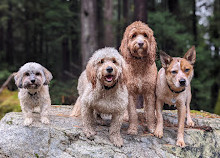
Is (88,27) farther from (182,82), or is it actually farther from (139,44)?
(182,82)

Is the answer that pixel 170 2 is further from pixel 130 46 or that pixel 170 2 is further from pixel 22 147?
pixel 22 147

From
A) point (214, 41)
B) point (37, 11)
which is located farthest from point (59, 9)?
point (214, 41)

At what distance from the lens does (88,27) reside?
11.1 metres

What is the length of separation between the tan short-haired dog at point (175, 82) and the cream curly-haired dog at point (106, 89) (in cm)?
94

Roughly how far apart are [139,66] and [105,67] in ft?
4.48

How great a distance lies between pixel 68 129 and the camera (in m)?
4.73

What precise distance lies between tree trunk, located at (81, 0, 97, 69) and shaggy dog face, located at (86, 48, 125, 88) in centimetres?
668

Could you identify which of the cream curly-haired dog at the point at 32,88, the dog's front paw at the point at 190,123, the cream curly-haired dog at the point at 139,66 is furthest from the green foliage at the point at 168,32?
the cream curly-haired dog at the point at 32,88

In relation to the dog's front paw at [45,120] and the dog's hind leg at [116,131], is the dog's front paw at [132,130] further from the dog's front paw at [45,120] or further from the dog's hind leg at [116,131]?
the dog's front paw at [45,120]

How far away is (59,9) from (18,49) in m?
13.6

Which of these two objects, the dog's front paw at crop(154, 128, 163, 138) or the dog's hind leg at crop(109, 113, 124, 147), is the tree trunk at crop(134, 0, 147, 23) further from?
the dog's hind leg at crop(109, 113, 124, 147)

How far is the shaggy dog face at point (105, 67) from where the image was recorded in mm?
4039

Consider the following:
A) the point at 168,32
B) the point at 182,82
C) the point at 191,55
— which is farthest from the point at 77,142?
the point at 168,32

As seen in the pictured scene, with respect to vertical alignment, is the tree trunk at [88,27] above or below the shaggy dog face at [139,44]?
above
